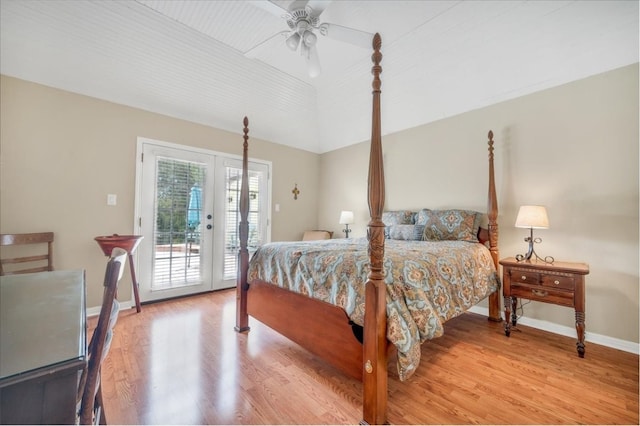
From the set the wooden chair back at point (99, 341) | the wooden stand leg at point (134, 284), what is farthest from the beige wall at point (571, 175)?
the wooden stand leg at point (134, 284)

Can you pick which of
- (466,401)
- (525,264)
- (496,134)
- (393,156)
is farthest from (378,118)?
(393,156)

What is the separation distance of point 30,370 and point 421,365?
81.9 inches

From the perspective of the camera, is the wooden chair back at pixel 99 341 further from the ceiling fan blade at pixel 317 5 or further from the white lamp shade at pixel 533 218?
the white lamp shade at pixel 533 218

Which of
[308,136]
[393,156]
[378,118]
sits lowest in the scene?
[378,118]

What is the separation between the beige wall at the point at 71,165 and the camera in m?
2.51

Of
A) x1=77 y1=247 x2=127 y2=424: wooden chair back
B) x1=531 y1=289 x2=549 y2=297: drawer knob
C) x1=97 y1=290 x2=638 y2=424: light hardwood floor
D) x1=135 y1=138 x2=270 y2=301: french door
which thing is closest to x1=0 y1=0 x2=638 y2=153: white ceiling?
x1=135 y1=138 x2=270 y2=301: french door

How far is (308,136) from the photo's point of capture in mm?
4754

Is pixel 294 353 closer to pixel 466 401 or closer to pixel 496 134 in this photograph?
pixel 466 401

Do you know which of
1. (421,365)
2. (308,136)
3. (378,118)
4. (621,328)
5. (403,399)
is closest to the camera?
(378,118)

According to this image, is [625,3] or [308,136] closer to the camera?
[625,3]

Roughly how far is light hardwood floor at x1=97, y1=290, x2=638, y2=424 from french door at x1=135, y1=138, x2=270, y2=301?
3.17ft

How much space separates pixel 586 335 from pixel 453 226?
56.0 inches

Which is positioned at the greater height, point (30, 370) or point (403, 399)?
point (30, 370)

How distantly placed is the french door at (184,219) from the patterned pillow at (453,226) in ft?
8.70
